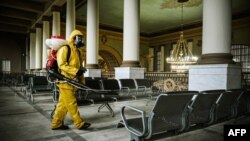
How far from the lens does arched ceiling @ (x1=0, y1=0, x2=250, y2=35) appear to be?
55.4ft

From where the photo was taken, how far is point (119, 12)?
63.6 feet

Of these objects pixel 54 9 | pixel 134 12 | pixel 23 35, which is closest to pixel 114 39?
pixel 54 9

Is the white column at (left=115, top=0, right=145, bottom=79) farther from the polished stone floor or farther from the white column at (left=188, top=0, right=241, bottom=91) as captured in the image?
the polished stone floor

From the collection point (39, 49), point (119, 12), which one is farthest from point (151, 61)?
point (39, 49)

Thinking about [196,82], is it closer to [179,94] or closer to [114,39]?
[179,94]

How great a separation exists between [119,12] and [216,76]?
15.3 m

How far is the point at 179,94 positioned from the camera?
2.60 m

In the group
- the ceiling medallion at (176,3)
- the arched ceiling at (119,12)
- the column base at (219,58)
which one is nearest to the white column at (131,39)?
the column base at (219,58)

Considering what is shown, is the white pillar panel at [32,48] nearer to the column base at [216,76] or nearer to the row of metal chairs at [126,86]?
the row of metal chairs at [126,86]

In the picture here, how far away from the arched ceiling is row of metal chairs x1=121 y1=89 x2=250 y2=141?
546 inches

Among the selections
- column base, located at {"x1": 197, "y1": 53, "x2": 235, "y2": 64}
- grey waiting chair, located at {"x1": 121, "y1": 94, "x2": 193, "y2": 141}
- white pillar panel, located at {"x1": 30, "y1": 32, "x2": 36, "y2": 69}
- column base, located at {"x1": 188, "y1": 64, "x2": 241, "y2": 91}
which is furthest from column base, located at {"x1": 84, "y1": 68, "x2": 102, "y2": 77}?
white pillar panel, located at {"x1": 30, "y1": 32, "x2": 36, "y2": 69}

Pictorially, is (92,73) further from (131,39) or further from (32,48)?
(32,48)

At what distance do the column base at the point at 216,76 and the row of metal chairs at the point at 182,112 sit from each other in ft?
5.14

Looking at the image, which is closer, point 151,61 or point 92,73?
point 92,73
